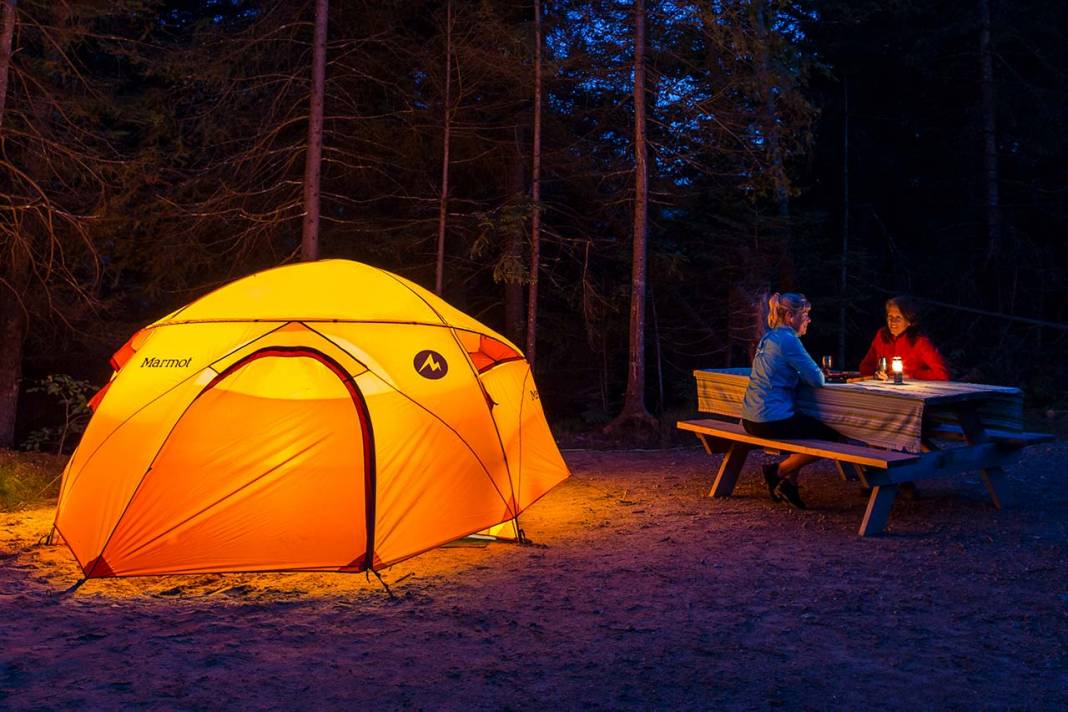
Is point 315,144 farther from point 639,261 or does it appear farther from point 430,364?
point 430,364

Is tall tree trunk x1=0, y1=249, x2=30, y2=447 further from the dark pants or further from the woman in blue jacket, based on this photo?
the dark pants

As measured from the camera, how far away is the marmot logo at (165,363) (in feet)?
19.8

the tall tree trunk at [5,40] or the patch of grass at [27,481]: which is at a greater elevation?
the tall tree trunk at [5,40]

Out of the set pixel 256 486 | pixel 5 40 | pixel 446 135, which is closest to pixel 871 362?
pixel 256 486

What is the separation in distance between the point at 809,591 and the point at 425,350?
10.0 ft

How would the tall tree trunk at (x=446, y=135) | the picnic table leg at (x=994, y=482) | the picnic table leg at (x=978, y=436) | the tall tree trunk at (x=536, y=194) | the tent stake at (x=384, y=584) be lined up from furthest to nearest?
the tall tree trunk at (x=446, y=135) → the tall tree trunk at (x=536, y=194) → the picnic table leg at (x=994, y=482) → the picnic table leg at (x=978, y=436) → the tent stake at (x=384, y=584)

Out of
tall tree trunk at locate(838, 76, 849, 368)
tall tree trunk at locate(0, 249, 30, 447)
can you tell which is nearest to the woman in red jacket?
tall tree trunk at locate(838, 76, 849, 368)

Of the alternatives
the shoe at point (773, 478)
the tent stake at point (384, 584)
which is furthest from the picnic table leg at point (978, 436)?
the tent stake at point (384, 584)

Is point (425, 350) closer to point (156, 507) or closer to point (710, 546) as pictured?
point (156, 507)

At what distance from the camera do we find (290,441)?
19.5ft

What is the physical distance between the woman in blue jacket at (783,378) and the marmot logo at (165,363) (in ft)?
14.2

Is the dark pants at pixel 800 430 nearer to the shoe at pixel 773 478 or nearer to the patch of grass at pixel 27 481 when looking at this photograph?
the shoe at pixel 773 478

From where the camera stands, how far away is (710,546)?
6184 millimetres

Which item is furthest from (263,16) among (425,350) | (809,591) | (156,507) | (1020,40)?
(1020,40)
